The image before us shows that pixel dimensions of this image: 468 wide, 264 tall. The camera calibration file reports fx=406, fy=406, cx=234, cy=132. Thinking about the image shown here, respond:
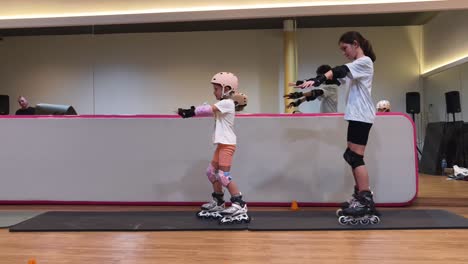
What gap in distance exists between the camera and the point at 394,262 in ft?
6.30

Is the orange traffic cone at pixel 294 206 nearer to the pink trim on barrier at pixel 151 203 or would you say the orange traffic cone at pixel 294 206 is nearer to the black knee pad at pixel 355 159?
the pink trim on barrier at pixel 151 203

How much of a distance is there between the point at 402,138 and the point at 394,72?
4597 mm

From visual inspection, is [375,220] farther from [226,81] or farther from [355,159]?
[226,81]

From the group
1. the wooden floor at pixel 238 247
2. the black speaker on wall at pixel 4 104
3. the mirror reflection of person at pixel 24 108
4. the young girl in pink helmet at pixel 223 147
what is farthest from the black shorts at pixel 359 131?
the black speaker on wall at pixel 4 104

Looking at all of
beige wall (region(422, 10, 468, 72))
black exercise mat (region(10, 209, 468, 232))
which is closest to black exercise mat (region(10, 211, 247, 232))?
black exercise mat (region(10, 209, 468, 232))

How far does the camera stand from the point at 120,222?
2881 mm

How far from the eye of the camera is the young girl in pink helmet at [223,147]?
111 inches

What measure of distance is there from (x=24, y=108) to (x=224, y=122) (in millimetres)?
3478

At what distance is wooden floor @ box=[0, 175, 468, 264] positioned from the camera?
6.57 feet

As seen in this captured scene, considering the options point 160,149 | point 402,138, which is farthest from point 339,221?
point 160,149

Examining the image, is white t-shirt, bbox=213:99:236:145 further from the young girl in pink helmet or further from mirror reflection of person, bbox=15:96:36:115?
mirror reflection of person, bbox=15:96:36:115

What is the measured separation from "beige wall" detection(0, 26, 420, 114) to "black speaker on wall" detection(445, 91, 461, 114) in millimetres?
933

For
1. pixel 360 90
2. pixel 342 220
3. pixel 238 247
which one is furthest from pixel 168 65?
pixel 238 247

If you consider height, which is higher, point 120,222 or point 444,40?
point 444,40
